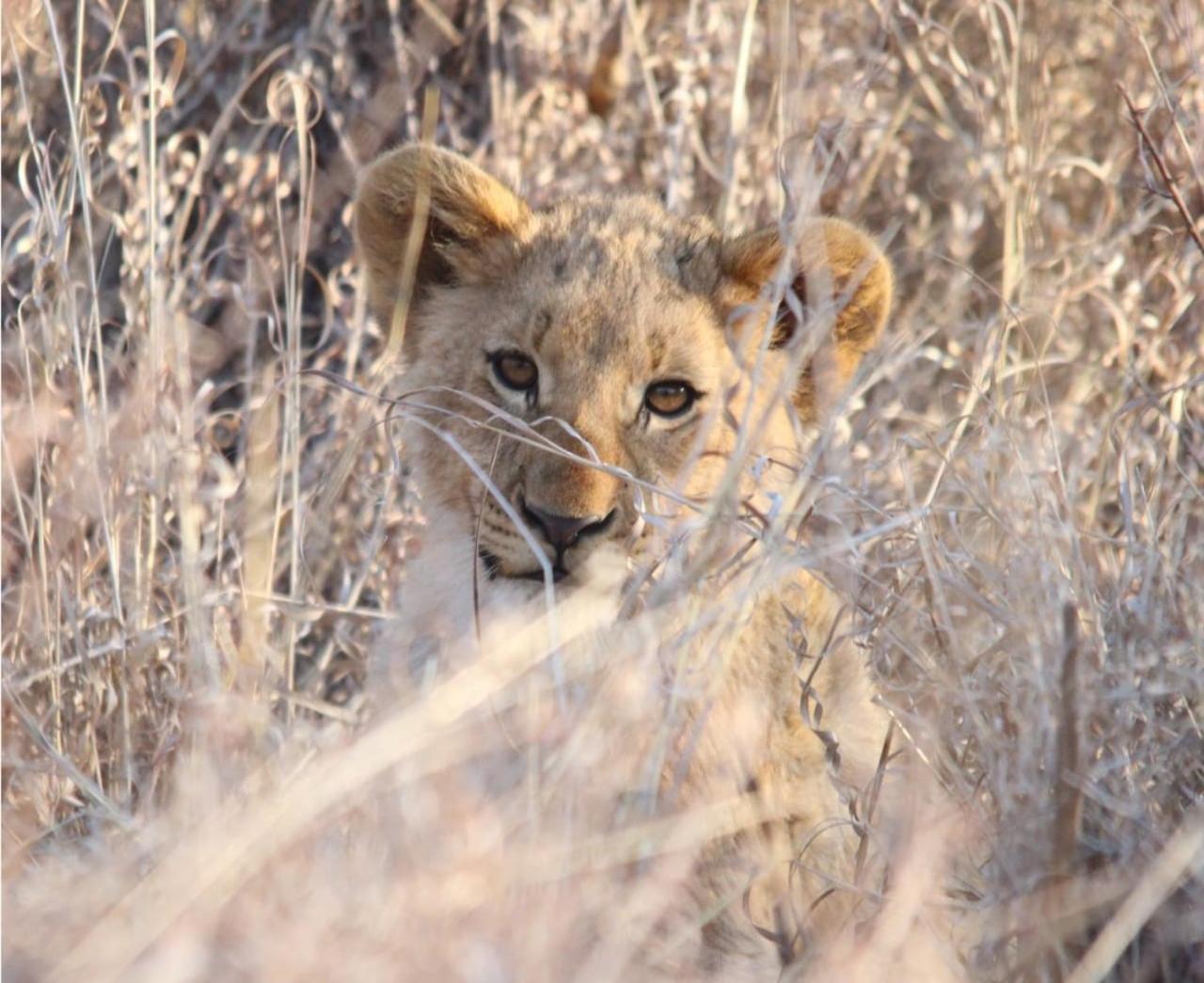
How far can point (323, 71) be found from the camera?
574 centimetres

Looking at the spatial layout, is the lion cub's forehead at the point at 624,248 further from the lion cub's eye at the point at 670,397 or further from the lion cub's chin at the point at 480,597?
the lion cub's chin at the point at 480,597

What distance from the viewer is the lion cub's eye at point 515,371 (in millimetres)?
3635

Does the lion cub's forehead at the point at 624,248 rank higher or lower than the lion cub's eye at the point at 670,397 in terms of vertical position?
higher

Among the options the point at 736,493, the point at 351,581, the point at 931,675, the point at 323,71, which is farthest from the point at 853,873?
the point at 323,71

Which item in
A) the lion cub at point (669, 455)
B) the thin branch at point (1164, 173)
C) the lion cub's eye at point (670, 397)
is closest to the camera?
the lion cub at point (669, 455)

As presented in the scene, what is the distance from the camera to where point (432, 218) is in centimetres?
399

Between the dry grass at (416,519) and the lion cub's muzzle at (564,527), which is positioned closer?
the dry grass at (416,519)

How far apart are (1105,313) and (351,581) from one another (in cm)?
265

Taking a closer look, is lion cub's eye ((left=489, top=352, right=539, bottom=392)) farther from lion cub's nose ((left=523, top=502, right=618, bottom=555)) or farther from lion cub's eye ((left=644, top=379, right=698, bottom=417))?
lion cub's nose ((left=523, top=502, right=618, bottom=555))

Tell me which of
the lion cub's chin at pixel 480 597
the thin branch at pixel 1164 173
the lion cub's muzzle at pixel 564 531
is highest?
the thin branch at pixel 1164 173

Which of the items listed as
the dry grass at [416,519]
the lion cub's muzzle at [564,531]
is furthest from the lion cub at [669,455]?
the dry grass at [416,519]

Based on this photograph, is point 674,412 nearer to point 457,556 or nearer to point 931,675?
point 457,556

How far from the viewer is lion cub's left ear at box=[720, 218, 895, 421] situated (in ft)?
11.4

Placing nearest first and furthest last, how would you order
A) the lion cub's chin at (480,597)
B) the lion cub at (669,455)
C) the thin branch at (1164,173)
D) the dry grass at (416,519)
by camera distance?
1. the dry grass at (416,519)
2. the lion cub at (669,455)
3. the lion cub's chin at (480,597)
4. the thin branch at (1164,173)
